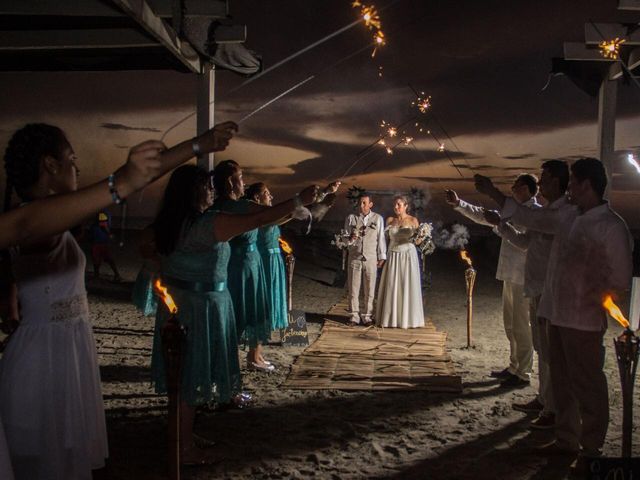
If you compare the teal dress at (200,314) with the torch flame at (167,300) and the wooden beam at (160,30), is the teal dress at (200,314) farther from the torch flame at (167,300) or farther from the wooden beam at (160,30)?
the wooden beam at (160,30)

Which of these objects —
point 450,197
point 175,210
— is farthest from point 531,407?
point 175,210

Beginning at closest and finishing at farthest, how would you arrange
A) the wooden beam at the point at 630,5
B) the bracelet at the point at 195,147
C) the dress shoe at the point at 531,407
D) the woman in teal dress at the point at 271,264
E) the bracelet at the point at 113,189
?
the bracelet at the point at 113,189 < the bracelet at the point at 195,147 < the wooden beam at the point at 630,5 < the dress shoe at the point at 531,407 < the woman in teal dress at the point at 271,264

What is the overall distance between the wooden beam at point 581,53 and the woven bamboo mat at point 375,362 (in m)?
3.94

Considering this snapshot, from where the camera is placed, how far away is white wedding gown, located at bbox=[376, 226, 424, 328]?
10.1 m

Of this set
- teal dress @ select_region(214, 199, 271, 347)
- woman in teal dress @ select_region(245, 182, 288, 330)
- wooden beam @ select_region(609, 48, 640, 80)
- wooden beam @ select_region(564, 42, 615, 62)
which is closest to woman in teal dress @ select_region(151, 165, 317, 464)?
teal dress @ select_region(214, 199, 271, 347)

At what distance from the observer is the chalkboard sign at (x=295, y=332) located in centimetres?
855

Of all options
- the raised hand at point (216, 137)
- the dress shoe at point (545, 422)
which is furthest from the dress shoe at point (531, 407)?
the raised hand at point (216, 137)

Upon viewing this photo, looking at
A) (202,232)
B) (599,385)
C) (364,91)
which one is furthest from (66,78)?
(599,385)

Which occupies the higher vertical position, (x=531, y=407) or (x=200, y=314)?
(x=200, y=314)

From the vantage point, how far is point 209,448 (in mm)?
4727

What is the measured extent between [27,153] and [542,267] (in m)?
4.55

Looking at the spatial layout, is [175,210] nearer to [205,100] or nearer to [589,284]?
[205,100]

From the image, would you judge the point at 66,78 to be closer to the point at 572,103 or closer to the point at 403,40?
the point at 403,40

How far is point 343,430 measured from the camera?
17.1ft
